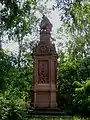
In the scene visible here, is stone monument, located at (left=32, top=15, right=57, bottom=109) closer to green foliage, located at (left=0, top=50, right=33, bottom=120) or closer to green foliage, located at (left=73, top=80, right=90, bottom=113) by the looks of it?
green foliage, located at (left=73, top=80, right=90, bottom=113)

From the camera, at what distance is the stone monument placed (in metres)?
21.8

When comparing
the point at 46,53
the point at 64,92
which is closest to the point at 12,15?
the point at 46,53

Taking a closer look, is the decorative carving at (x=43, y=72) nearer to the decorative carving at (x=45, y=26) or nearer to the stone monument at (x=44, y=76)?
the stone monument at (x=44, y=76)

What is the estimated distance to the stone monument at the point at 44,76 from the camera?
71.5 feet

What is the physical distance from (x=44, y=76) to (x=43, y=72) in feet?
1.00

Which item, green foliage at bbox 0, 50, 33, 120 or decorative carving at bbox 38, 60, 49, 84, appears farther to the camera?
decorative carving at bbox 38, 60, 49, 84

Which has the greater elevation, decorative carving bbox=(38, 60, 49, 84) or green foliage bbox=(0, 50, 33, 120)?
decorative carving bbox=(38, 60, 49, 84)

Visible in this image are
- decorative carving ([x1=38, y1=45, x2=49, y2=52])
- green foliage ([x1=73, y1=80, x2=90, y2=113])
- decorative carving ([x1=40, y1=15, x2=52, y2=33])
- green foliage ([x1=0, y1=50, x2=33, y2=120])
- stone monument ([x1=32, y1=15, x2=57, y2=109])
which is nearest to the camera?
green foliage ([x1=0, y1=50, x2=33, y2=120])

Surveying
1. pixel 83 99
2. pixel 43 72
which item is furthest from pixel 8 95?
pixel 83 99

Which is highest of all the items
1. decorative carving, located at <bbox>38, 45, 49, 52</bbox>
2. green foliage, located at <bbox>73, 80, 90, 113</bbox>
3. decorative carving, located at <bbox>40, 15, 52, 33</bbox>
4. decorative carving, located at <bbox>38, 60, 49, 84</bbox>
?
decorative carving, located at <bbox>40, 15, 52, 33</bbox>

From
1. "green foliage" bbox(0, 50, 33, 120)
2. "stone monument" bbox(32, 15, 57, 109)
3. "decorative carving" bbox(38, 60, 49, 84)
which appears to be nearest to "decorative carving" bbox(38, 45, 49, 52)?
"stone monument" bbox(32, 15, 57, 109)

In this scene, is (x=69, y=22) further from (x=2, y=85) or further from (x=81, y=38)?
(x=81, y=38)

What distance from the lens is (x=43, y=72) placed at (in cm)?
2238

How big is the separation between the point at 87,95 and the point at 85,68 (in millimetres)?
6632
